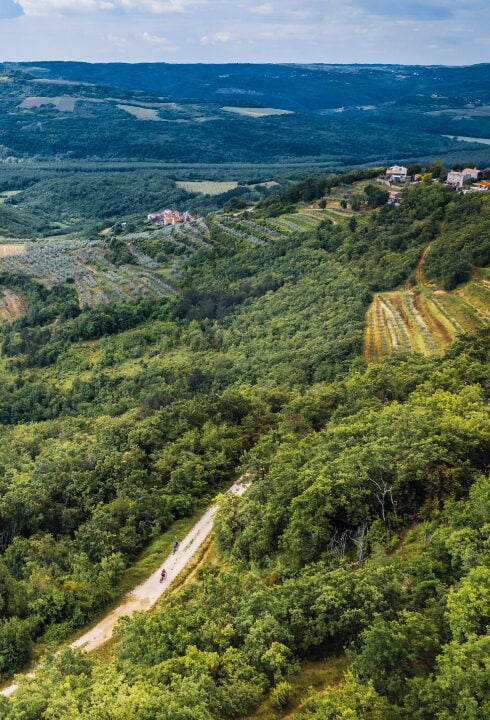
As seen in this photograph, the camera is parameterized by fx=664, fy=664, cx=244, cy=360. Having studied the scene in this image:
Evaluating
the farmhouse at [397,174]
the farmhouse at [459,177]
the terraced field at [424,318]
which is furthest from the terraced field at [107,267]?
the terraced field at [424,318]

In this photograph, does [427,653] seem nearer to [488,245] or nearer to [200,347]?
[488,245]

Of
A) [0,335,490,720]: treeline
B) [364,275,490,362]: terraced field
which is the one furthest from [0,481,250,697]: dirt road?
[364,275,490,362]: terraced field

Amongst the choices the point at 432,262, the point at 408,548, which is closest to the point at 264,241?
the point at 432,262

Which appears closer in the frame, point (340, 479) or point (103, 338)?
point (340, 479)

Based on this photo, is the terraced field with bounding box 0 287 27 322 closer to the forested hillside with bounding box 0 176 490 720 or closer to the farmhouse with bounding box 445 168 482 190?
the forested hillside with bounding box 0 176 490 720

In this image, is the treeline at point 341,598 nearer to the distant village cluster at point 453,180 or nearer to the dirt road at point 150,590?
the dirt road at point 150,590
